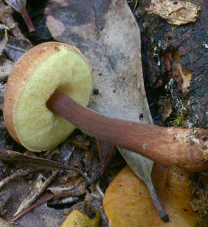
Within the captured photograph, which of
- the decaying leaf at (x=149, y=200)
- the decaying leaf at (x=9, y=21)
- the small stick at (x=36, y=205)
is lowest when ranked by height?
the decaying leaf at (x=149, y=200)

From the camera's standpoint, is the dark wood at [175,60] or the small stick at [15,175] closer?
the dark wood at [175,60]

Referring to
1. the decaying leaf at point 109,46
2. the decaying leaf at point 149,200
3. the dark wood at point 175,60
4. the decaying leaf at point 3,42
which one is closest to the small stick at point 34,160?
the decaying leaf at point 149,200

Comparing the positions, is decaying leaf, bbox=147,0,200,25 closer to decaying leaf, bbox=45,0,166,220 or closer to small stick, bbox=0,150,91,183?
decaying leaf, bbox=45,0,166,220

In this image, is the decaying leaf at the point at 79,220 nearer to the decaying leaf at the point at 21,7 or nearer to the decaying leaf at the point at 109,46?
the decaying leaf at the point at 109,46

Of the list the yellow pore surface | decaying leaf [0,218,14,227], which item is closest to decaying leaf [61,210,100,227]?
decaying leaf [0,218,14,227]

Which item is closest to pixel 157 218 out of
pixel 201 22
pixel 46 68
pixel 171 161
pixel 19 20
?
pixel 171 161

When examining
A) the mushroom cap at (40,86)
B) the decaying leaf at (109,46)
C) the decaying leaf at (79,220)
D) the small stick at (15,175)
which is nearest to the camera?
the mushroom cap at (40,86)

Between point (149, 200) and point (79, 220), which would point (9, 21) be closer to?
point (79, 220)

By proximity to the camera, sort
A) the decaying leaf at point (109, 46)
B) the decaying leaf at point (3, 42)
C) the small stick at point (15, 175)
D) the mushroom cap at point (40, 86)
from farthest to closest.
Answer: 1. the decaying leaf at point (3, 42)
2. the decaying leaf at point (109, 46)
3. the small stick at point (15, 175)
4. the mushroom cap at point (40, 86)

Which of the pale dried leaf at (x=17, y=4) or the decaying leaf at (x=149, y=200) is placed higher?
the pale dried leaf at (x=17, y=4)
